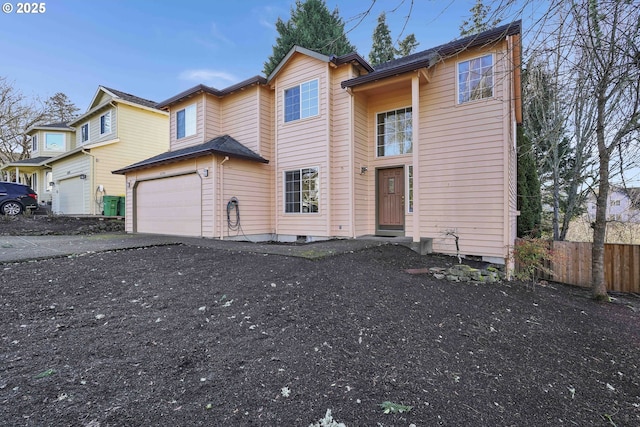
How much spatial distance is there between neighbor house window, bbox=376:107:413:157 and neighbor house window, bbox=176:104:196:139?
22.4ft

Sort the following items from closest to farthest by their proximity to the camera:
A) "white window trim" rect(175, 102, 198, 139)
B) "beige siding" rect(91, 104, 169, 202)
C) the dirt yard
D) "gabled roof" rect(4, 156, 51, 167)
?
the dirt yard, "white window trim" rect(175, 102, 198, 139), "beige siding" rect(91, 104, 169, 202), "gabled roof" rect(4, 156, 51, 167)

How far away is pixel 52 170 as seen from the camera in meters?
18.0

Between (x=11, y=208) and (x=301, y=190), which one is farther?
(x=11, y=208)

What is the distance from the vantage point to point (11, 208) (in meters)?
13.6

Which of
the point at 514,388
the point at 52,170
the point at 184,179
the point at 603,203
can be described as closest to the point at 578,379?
the point at 514,388

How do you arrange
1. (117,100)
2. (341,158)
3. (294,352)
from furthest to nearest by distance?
(117,100) < (341,158) < (294,352)

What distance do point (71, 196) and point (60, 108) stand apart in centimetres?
1632

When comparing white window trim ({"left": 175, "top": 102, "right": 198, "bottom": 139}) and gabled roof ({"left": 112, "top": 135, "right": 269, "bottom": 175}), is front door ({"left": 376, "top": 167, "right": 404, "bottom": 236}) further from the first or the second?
white window trim ({"left": 175, "top": 102, "right": 198, "bottom": 139})

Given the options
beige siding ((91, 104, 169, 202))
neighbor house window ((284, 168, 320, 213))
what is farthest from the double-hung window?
neighbor house window ((284, 168, 320, 213))

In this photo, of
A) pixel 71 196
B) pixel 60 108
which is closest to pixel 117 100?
pixel 71 196

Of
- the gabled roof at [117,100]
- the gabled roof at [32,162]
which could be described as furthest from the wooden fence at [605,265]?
the gabled roof at [32,162]

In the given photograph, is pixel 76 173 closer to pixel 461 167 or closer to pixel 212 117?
pixel 212 117

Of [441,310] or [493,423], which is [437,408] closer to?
[493,423]

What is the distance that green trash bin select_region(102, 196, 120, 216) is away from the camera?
1449 centimetres
